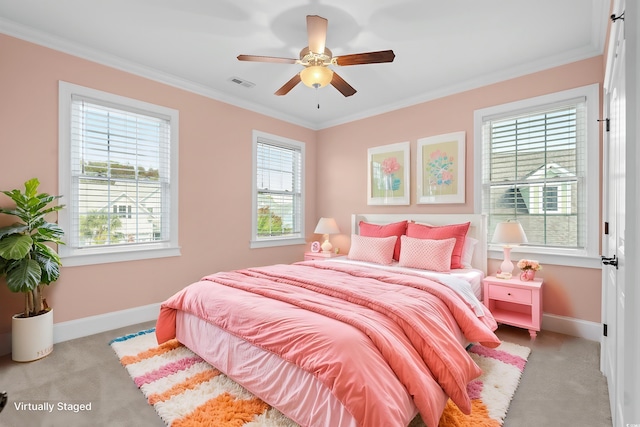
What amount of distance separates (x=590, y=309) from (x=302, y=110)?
4038 mm

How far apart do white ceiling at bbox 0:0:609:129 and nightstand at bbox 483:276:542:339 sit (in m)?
2.18

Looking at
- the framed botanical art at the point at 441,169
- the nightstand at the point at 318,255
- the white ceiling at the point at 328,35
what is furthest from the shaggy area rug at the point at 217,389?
the white ceiling at the point at 328,35

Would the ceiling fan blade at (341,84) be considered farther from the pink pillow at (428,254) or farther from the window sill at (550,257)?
the window sill at (550,257)

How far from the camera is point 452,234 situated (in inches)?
134

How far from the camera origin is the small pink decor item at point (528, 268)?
3.02 metres

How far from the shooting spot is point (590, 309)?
293 cm

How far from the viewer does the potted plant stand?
90.3 inches

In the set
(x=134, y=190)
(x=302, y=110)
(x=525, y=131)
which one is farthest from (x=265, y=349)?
(x=302, y=110)

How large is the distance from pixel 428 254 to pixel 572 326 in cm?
146

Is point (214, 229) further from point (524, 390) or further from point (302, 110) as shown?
point (524, 390)

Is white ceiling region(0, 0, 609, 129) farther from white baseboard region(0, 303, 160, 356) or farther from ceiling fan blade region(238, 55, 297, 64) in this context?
white baseboard region(0, 303, 160, 356)

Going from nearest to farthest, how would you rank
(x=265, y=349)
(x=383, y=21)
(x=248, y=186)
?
(x=265, y=349)
(x=383, y=21)
(x=248, y=186)

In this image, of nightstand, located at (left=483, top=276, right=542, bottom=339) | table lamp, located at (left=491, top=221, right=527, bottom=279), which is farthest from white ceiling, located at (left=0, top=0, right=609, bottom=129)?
nightstand, located at (left=483, top=276, right=542, bottom=339)

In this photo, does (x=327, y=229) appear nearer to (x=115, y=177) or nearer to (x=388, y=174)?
(x=388, y=174)
